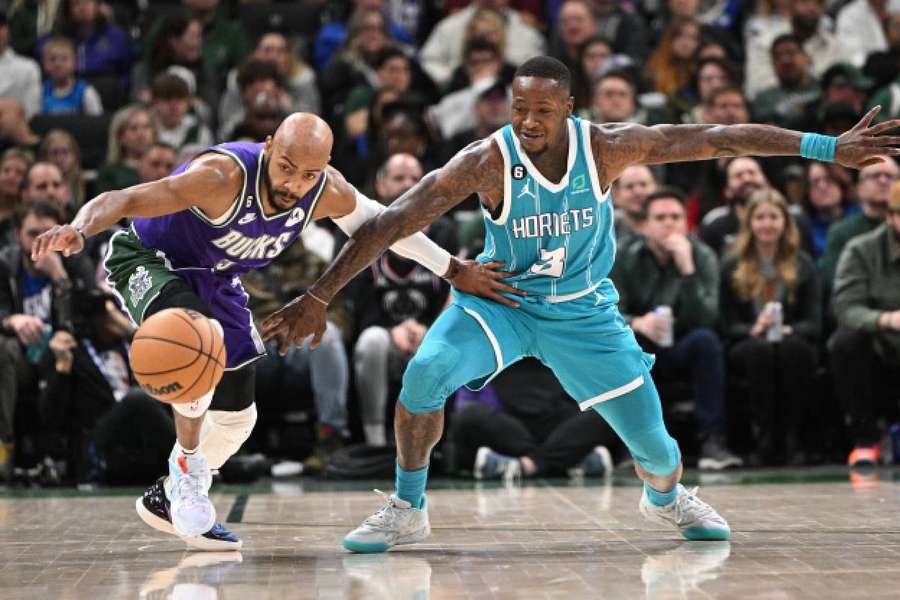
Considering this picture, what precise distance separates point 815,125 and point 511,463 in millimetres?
3725

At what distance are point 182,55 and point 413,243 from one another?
609cm

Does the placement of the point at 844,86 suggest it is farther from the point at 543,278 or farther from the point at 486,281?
the point at 486,281

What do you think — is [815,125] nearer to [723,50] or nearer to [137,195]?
[723,50]

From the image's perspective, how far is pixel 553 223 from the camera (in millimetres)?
5199

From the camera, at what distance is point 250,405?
5.52 m

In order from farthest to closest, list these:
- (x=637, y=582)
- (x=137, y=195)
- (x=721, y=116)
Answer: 1. (x=721, y=116)
2. (x=137, y=195)
3. (x=637, y=582)

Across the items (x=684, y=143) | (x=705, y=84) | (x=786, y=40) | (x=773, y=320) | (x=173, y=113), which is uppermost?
(x=786, y=40)

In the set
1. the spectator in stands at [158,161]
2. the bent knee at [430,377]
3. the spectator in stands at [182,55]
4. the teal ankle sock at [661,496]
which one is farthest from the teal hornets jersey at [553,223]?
the spectator in stands at [182,55]

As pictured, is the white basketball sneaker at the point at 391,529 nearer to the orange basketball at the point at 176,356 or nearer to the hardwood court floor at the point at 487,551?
the hardwood court floor at the point at 487,551

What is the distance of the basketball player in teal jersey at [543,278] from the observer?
5066 millimetres

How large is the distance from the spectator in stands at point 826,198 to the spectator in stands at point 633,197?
124 centimetres

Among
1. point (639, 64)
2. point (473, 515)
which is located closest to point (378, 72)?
point (639, 64)

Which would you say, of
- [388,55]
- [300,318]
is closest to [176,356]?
[300,318]

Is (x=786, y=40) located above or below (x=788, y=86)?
above
